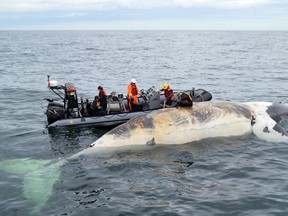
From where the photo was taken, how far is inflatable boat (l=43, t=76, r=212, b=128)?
68.9ft

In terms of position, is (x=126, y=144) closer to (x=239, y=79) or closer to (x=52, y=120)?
(x=52, y=120)

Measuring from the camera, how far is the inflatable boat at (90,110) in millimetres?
21000

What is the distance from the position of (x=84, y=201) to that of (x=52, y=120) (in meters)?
10.2

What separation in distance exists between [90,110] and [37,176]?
9.27 m

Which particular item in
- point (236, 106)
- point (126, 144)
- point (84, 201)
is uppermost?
point (236, 106)

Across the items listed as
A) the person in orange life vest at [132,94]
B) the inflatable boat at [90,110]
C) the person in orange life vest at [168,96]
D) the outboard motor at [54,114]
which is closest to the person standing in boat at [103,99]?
the inflatable boat at [90,110]

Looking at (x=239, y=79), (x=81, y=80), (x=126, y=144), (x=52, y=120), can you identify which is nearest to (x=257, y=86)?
(x=239, y=79)

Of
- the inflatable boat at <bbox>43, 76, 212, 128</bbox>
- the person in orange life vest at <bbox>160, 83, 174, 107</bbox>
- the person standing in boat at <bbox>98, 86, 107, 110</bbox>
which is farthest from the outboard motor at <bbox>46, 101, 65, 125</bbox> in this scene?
the person in orange life vest at <bbox>160, 83, 174, 107</bbox>

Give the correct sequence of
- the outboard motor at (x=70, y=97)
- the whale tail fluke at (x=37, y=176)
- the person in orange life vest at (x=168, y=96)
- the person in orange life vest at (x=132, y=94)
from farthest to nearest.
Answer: the person in orange life vest at (x=132, y=94)
the person in orange life vest at (x=168, y=96)
the outboard motor at (x=70, y=97)
the whale tail fluke at (x=37, y=176)

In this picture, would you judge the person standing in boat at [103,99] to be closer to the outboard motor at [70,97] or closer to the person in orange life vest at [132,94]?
the outboard motor at [70,97]

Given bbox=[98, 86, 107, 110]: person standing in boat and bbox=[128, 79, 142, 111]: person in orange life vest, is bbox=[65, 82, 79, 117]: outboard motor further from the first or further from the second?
bbox=[128, 79, 142, 111]: person in orange life vest

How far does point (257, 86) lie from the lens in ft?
117

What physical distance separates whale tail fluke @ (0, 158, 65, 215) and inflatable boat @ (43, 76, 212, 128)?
648 centimetres

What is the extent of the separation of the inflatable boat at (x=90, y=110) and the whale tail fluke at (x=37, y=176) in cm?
648
